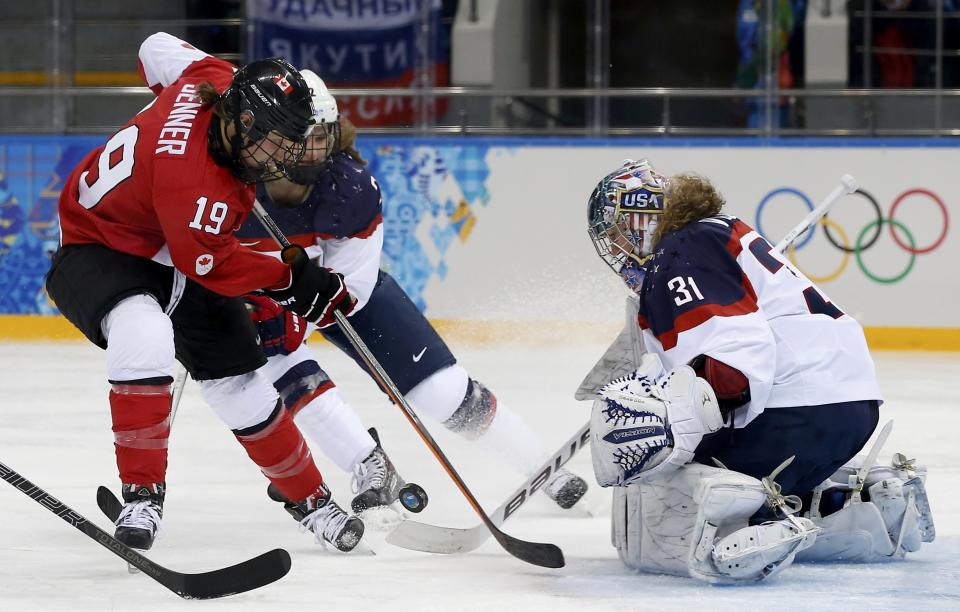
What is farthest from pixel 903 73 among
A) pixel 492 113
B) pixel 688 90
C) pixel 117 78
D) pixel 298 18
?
pixel 117 78

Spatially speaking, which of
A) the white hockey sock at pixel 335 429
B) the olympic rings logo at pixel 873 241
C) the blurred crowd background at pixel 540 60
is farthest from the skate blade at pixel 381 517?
the blurred crowd background at pixel 540 60

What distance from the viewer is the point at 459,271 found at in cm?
643

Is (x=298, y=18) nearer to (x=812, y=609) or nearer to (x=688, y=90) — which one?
(x=688, y=90)

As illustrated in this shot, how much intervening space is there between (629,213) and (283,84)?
24.6 inches

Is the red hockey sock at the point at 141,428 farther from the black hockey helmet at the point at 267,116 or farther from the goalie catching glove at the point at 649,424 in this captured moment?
the goalie catching glove at the point at 649,424

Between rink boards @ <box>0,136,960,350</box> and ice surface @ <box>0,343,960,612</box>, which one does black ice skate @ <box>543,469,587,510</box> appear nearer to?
ice surface @ <box>0,343,960,612</box>

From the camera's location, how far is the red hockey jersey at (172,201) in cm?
234

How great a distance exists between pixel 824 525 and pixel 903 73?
16.4 feet

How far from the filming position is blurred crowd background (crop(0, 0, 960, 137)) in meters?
6.80

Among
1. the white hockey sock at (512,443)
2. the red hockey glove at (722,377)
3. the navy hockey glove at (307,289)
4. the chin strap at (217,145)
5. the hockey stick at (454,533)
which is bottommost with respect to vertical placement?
the hockey stick at (454,533)

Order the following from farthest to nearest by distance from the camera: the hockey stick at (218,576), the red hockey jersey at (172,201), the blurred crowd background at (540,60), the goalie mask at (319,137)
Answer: the blurred crowd background at (540,60), the goalie mask at (319,137), the red hockey jersey at (172,201), the hockey stick at (218,576)

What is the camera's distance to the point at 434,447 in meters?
2.76

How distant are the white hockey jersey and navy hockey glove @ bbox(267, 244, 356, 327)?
1.83ft

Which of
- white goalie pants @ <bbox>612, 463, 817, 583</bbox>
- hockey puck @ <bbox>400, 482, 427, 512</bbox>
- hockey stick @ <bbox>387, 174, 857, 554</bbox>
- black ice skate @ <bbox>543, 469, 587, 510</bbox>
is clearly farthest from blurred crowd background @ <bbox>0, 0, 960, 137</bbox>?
white goalie pants @ <bbox>612, 463, 817, 583</bbox>
